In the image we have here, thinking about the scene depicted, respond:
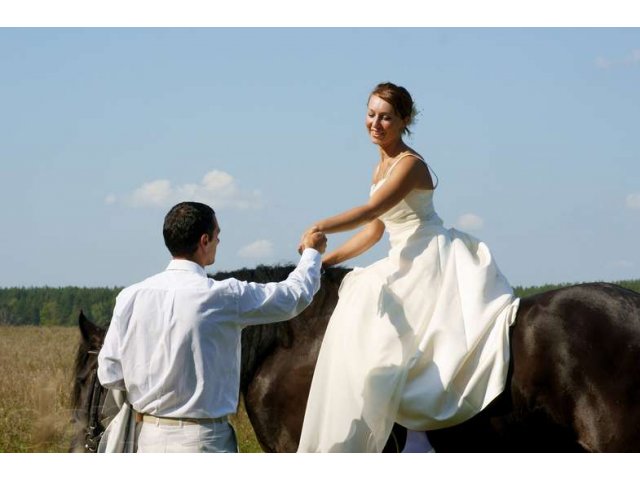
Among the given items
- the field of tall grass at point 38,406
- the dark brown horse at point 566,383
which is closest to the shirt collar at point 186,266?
the dark brown horse at point 566,383

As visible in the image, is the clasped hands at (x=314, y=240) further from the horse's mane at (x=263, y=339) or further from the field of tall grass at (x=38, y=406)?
the field of tall grass at (x=38, y=406)

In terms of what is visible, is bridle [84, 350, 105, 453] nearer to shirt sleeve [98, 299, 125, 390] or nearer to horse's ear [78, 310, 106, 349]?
horse's ear [78, 310, 106, 349]

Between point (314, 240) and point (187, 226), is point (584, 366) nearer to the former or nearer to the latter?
point (314, 240)

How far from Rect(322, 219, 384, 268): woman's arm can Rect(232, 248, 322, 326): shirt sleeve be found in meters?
1.73

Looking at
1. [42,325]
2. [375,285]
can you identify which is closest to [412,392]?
[375,285]

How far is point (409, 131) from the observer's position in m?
6.06

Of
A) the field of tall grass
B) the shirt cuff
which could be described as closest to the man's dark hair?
the shirt cuff

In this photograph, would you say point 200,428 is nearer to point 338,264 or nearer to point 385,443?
point 385,443

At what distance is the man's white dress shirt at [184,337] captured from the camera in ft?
14.0

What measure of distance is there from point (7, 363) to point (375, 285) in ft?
49.5

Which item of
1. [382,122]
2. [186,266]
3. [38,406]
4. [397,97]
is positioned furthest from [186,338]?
[38,406]

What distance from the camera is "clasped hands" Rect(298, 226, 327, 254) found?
200 inches

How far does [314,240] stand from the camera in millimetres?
5090

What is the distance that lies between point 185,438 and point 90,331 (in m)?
1.92
